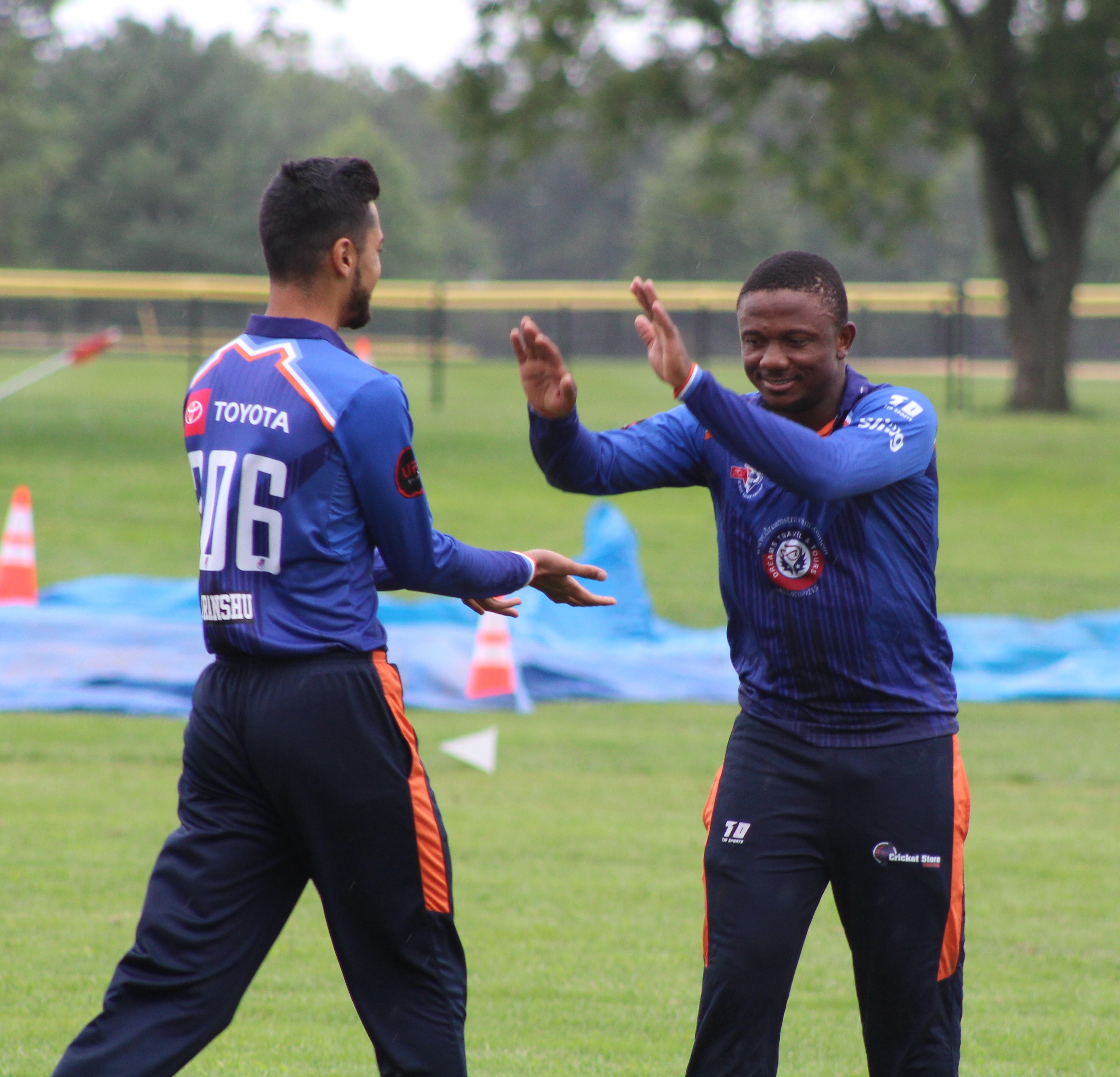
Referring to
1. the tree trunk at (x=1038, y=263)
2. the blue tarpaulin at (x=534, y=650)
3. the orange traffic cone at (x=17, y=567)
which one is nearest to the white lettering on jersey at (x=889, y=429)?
the blue tarpaulin at (x=534, y=650)

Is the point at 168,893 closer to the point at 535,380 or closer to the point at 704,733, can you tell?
the point at 535,380

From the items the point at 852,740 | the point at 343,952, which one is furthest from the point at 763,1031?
the point at 343,952

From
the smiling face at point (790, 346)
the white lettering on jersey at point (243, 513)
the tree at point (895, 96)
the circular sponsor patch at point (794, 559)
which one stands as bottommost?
the circular sponsor patch at point (794, 559)

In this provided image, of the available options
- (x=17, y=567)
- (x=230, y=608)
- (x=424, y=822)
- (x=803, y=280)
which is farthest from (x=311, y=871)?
(x=17, y=567)

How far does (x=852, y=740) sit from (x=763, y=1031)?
60 centimetres

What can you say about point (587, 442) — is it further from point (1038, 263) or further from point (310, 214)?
point (1038, 263)

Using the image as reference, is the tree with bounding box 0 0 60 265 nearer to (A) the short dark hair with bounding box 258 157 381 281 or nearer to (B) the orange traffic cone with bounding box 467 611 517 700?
(B) the orange traffic cone with bounding box 467 611 517 700

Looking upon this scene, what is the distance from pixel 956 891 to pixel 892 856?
0.17m

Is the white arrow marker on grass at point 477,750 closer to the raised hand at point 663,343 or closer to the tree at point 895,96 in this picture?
the raised hand at point 663,343

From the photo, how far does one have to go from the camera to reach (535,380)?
126 inches

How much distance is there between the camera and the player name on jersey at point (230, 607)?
9.72 ft

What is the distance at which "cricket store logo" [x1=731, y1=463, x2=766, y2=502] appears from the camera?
10.5 ft

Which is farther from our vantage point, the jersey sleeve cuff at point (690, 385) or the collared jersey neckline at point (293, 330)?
the collared jersey neckline at point (293, 330)

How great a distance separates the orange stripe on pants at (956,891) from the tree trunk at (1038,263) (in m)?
24.2
